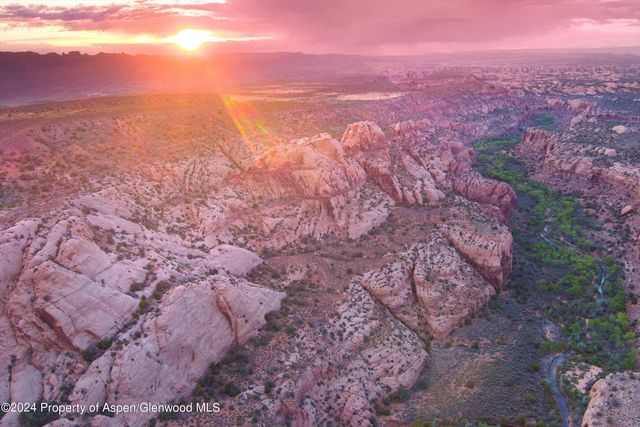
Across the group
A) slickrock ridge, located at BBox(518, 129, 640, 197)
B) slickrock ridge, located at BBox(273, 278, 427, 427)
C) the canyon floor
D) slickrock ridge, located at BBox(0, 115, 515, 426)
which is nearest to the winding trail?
the canyon floor

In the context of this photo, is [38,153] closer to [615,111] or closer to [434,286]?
[434,286]

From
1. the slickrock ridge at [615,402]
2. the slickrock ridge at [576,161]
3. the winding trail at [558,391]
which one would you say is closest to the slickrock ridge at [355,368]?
the winding trail at [558,391]

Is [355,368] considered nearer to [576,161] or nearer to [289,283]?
[289,283]

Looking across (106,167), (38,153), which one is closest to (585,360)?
(106,167)

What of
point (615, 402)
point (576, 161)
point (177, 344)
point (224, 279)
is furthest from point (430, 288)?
point (576, 161)

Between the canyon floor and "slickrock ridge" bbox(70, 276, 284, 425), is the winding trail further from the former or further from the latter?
"slickrock ridge" bbox(70, 276, 284, 425)

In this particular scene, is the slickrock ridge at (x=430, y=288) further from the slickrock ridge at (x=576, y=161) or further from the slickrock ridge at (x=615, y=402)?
the slickrock ridge at (x=576, y=161)
